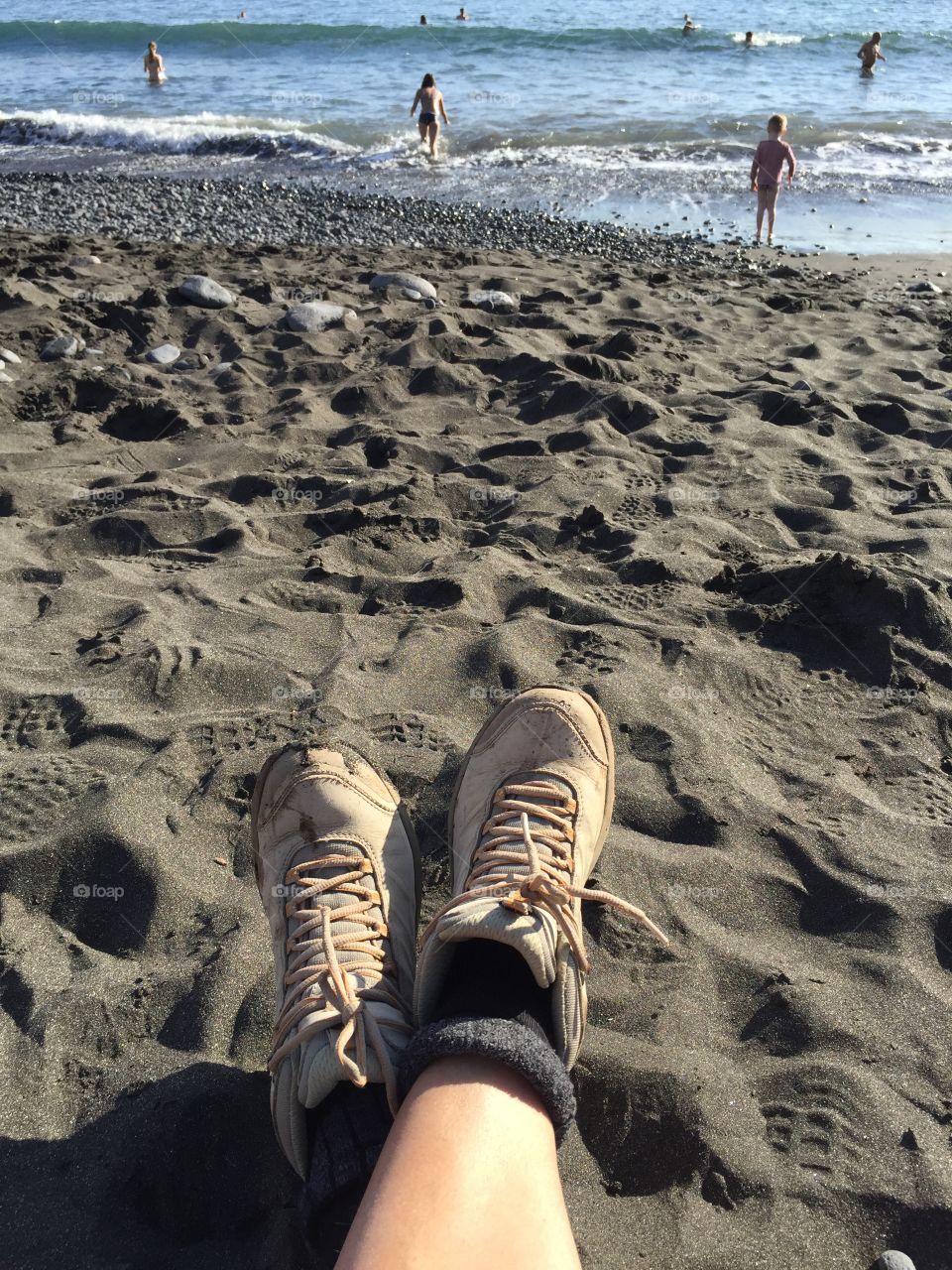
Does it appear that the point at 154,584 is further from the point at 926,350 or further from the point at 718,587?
the point at 926,350

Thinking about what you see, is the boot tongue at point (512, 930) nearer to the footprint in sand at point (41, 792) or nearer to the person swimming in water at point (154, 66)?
the footprint in sand at point (41, 792)

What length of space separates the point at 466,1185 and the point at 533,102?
1808 cm

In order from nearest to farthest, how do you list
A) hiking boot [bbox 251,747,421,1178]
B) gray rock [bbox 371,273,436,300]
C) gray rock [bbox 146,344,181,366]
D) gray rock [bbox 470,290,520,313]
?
hiking boot [bbox 251,747,421,1178], gray rock [bbox 146,344,181,366], gray rock [bbox 470,290,520,313], gray rock [bbox 371,273,436,300]

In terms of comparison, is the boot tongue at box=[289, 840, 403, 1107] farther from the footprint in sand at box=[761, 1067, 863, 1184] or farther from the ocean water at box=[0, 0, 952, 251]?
the ocean water at box=[0, 0, 952, 251]

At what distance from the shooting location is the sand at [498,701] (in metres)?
1.74

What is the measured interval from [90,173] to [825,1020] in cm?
1323

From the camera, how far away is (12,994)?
6.47 ft

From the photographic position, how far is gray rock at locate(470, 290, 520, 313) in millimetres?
6496

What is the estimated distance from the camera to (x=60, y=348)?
17.5ft

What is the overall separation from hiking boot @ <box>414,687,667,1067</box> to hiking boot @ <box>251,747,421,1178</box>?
4.9 inches

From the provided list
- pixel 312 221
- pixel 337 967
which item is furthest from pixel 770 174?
pixel 337 967

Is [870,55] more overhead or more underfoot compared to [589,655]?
more overhead

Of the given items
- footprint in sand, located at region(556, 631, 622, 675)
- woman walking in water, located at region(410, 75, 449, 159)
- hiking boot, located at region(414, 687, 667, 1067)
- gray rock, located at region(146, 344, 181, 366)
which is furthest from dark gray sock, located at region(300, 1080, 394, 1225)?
woman walking in water, located at region(410, 75, 449, 159)

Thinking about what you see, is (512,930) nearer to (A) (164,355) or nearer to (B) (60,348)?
(A) (164,355)
